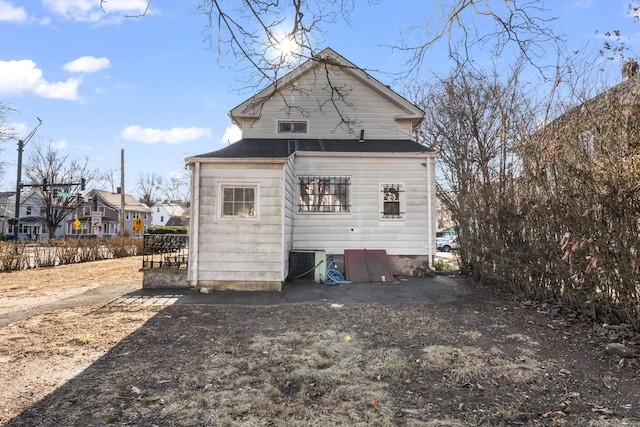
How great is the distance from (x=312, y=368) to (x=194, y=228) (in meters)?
5.24

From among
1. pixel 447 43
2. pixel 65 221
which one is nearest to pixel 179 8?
pixel 447 43

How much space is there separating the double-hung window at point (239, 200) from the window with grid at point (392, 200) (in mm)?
3956

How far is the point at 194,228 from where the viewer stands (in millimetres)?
7977

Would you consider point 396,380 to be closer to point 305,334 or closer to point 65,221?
point 305,334

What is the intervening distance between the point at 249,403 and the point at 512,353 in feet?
10.4

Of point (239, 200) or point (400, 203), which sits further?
point (400, 203)

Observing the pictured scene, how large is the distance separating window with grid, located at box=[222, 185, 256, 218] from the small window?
383cm

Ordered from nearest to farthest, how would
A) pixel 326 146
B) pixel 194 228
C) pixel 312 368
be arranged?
pixel 312 368, pixel 194 228, pixel 326 146

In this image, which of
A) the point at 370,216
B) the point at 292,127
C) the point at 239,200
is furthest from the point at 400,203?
the point at 239,200

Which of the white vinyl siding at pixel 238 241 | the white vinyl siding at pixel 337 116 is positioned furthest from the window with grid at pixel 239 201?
the white vinyl siding at pixel 337 116

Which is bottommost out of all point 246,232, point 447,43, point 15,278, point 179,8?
point 15,278

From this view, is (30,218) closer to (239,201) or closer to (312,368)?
(239,201)

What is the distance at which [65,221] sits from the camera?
44781 millimetres

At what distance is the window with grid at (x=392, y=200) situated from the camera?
1016 centimetres
